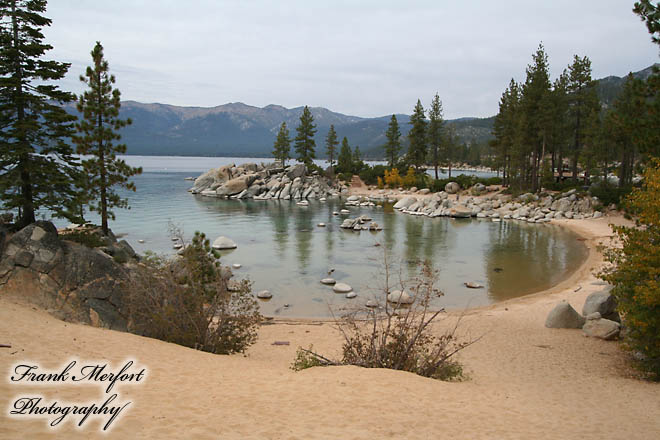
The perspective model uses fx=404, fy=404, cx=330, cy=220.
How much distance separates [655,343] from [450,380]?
5.57 meters

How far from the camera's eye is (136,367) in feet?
29.4

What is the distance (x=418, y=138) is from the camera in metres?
82.6

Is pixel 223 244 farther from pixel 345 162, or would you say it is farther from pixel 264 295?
pixel 345 162

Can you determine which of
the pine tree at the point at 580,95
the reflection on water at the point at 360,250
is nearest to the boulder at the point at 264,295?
the reflection on water at the point at 360,250

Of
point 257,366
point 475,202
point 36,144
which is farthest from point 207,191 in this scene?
point 257,366

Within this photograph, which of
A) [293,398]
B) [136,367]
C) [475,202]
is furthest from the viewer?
[475,202]

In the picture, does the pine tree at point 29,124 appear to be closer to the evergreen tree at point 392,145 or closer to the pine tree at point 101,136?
the pine tree at point 101,136

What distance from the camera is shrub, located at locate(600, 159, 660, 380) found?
1059cm

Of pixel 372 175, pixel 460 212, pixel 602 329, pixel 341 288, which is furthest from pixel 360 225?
pixel 372 175

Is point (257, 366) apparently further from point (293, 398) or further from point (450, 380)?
point (450, 380)

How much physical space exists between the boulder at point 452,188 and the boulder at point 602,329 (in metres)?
56.3

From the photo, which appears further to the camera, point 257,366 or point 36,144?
point 36,144

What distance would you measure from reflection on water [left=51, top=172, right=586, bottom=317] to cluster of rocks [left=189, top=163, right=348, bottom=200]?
19.4 metres

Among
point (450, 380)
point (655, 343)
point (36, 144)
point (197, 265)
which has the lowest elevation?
point (450, 380)
